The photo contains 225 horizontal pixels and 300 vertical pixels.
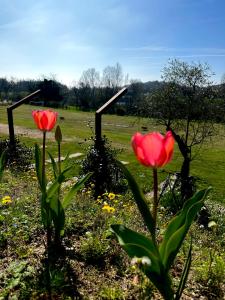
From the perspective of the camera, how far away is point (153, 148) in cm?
187

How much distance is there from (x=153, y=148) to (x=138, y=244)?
2.00ft

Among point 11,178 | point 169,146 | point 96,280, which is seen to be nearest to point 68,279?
point 96,280

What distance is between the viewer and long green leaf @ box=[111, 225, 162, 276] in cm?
202

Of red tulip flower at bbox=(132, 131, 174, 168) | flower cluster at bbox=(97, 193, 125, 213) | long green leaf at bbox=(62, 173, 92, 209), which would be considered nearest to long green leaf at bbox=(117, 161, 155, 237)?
red tulip flower at bbox=(132, 131, 174, 168)

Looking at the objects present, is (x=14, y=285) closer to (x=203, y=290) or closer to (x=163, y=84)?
(x=203, y=290)

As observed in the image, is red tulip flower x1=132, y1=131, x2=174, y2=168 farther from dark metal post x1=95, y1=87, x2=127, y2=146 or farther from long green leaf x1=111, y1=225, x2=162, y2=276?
dark metal post x1=95, y1=87, x2=127, y2=146

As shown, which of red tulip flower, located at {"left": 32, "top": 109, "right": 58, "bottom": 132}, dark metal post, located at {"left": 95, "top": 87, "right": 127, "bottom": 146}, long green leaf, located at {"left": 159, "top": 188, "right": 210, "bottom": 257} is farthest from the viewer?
dark metal post, located at {"left": 95, "top": 87, "right": 127, "bottom": 146}

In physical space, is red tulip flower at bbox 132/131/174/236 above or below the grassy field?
above

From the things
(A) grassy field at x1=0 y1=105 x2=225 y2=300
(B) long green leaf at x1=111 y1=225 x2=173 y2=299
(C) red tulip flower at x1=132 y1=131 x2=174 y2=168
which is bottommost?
(A) grassy field at x1=0 y1=105 x2=225 y2=300

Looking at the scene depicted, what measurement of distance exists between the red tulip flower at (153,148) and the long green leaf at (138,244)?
1.49ft

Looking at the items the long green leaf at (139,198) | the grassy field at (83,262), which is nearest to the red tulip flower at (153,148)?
the long green leaf at (139,198)

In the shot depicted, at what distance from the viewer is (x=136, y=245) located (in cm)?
195

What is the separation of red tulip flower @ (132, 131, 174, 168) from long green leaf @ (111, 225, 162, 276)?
453 millimetres

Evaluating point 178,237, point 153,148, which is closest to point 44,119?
point 153,148
